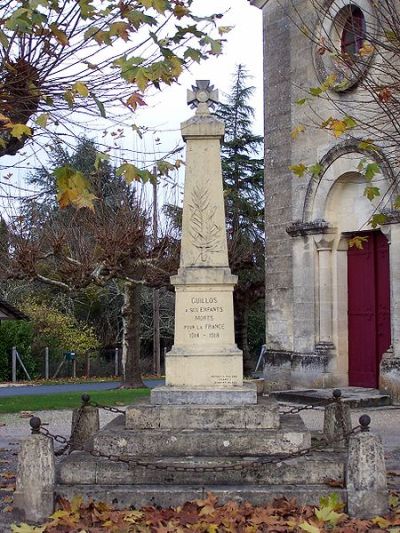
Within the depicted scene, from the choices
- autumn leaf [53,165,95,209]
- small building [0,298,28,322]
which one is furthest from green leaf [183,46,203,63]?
small building [0,298,28,322]

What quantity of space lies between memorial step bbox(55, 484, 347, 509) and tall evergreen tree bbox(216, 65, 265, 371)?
17656 millimetres

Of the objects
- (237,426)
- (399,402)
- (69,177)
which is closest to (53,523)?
(237,426)

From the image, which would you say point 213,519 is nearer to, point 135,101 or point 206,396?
point 206,396

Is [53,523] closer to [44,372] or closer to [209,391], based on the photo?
[209,391]

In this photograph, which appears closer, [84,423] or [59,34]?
[59,34]

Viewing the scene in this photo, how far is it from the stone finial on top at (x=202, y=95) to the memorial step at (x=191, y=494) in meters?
4.25

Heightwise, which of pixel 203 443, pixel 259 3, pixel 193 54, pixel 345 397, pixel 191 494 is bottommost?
pixel 191 494

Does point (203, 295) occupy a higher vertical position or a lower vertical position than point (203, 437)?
higher

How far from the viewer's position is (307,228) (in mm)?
15820

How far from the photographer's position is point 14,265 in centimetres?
2159

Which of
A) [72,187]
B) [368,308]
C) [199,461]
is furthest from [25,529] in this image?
[368,308]

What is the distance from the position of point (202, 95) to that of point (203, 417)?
3.64 meters

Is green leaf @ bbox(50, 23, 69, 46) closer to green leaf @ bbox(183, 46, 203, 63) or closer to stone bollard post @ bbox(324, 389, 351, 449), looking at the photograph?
green leaf @ bbox(183, 46, 203, 63)

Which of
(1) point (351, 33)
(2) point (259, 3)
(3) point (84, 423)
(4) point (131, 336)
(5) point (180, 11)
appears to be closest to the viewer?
(5) point (180, 11)
